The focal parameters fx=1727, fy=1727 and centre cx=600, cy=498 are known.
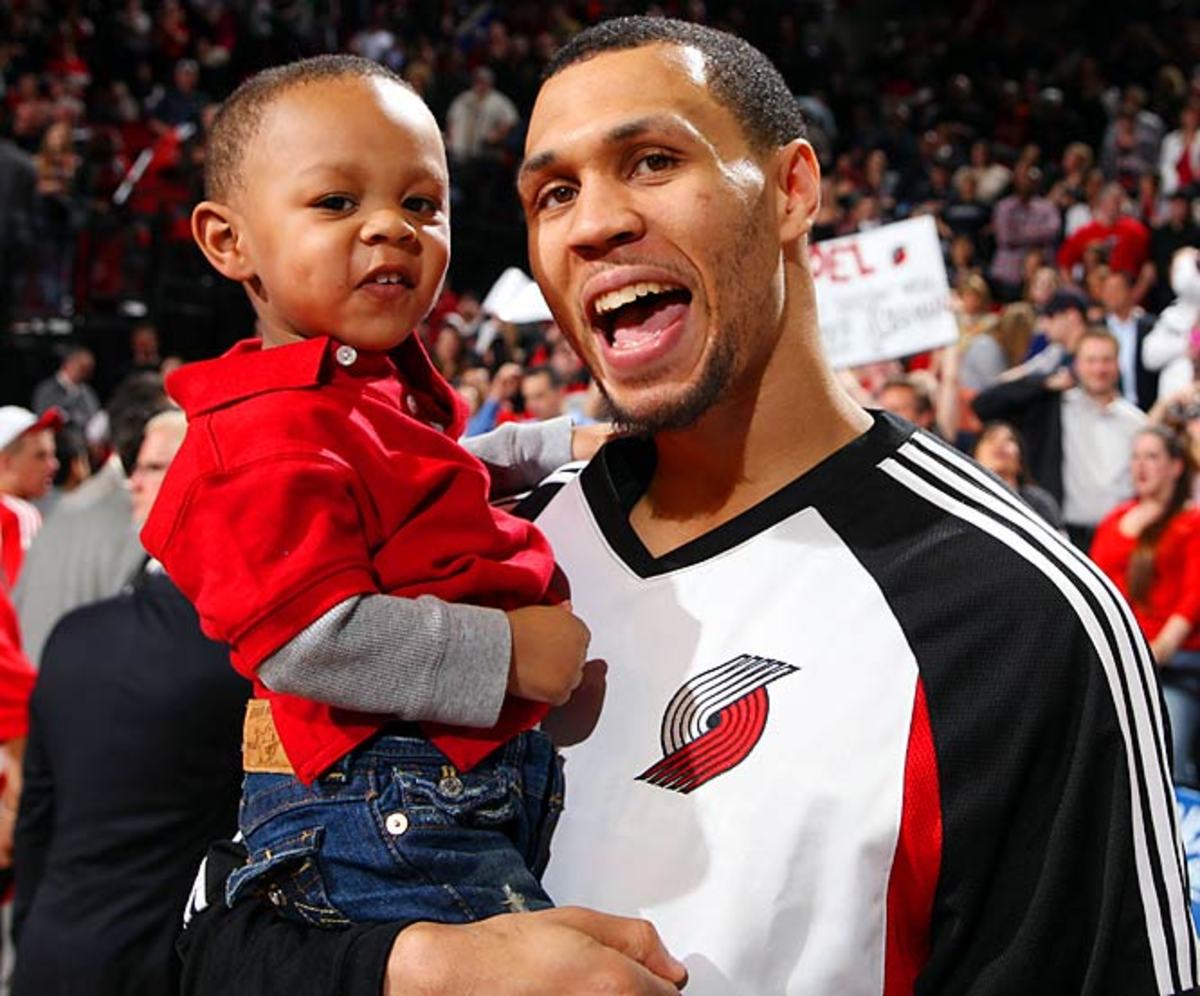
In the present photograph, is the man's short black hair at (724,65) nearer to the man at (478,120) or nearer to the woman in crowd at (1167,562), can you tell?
the woman in crowd at (1167,562)

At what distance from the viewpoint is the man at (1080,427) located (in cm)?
769

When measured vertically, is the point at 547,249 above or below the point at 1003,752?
above

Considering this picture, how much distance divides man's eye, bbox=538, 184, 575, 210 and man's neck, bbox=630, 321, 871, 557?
0.28 metres

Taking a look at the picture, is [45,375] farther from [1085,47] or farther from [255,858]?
[1085,47]

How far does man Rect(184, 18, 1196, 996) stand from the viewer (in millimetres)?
1579

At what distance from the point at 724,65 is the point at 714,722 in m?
0.73

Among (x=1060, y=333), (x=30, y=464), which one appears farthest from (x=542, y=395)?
(x=1060, y=333)

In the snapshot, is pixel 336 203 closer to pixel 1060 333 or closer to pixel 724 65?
pixel 724 65

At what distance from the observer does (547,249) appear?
1.88 meters

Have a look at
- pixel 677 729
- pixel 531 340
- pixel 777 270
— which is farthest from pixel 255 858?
pixel 531 340

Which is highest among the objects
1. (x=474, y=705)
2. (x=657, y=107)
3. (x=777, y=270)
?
(x=657, y=107)

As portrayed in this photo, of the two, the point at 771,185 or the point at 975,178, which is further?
the point at 975,178

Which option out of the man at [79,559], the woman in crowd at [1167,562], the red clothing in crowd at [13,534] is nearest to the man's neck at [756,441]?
the man at [79,559]

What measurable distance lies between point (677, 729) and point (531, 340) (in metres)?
9.28
